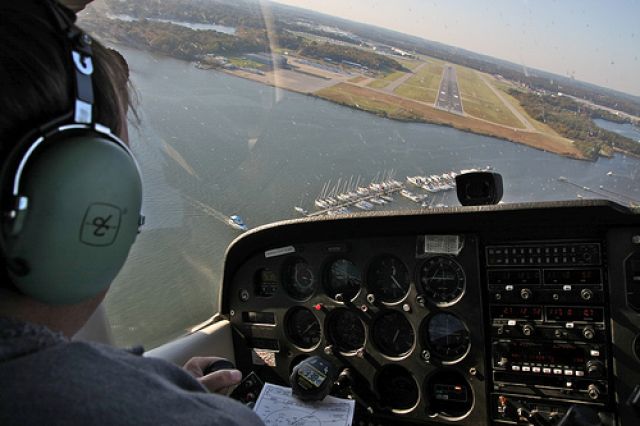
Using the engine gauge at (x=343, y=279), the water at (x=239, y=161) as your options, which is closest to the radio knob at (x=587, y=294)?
the water at (x=239, y=161)

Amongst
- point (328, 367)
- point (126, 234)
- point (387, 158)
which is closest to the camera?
point (126, 234)

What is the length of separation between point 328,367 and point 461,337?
0.65 m

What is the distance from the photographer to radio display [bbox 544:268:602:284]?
2318mm

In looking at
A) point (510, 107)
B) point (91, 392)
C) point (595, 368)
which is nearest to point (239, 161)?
point (510, 107)

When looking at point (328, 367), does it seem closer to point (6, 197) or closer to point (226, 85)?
point (226, 85)

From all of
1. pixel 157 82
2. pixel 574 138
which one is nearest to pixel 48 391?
pixel 157 82

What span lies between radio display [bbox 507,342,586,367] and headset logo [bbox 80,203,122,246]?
201 cm

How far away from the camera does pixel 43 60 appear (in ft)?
2.52

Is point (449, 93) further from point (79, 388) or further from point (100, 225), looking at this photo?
point (79, 388)

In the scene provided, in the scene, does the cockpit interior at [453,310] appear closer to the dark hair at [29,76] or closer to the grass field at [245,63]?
the grass field at [245,63]

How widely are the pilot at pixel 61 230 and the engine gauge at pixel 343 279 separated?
6.24ft

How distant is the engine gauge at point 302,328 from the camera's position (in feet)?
9.46

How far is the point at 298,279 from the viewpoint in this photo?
9.59ft

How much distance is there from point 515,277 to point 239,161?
1.27 metres
